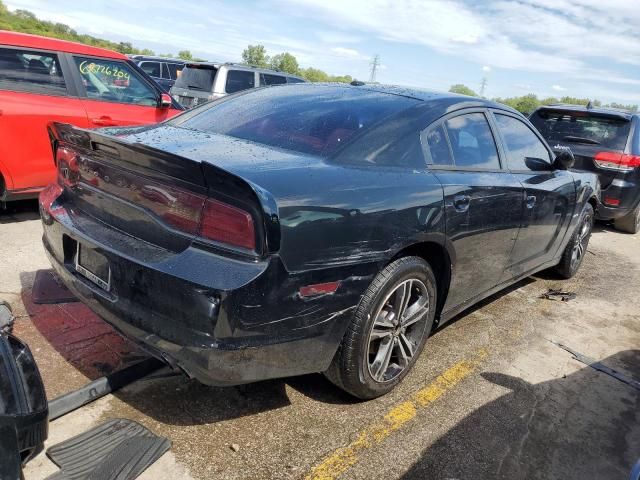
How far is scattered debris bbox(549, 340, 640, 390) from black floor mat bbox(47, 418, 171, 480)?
2.83m

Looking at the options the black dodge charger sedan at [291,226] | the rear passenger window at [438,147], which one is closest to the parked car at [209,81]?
the black dodge charger sedan at [291,226]

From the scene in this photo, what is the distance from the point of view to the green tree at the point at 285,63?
65.9 meters

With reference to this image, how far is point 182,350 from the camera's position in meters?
2.07

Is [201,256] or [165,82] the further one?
[165,82]

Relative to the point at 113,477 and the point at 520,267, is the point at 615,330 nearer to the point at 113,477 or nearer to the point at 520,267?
the point at 520,267

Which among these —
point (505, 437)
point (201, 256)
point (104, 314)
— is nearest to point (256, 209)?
point (201, 256)

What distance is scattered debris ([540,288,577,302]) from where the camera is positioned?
4.77 metres

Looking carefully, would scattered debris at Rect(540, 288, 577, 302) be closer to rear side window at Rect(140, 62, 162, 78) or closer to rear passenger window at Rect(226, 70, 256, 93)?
rear passenger window at Rect(226, 70, 256, 93)

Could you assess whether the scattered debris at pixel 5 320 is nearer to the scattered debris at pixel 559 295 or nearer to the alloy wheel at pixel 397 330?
the alloy wheel at pixel 397 330

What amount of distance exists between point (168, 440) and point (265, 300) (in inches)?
32.9

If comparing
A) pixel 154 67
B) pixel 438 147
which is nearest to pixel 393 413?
pixel 438 147

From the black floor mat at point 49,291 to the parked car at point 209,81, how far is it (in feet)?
25.3

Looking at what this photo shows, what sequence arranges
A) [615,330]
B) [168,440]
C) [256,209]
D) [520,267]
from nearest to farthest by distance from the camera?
[256,209] → [168,440] → [520,267] → [615,330]

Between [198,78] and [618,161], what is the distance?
831 centimetres
